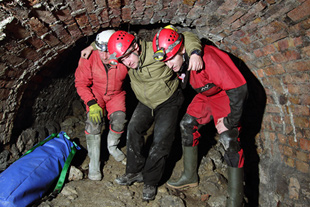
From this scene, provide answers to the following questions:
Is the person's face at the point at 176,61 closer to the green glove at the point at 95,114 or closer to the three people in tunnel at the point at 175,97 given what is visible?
the three people in tunnel at the point at 175,97

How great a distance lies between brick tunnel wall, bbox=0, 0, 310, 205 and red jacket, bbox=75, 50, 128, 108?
15.6 inches

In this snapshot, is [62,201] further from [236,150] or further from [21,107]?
[236,150]

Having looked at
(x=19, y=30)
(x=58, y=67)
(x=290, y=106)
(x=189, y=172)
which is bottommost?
(x=189, y=172)

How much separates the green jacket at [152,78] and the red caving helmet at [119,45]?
0.21m

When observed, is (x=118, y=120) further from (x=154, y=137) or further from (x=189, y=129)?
(x=189, y=129)

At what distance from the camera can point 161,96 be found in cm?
296

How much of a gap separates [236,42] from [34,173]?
295 centimetres

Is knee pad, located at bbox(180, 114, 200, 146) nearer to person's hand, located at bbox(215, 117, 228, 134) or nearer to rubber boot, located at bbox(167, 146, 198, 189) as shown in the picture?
rubber boot, located at bbox(167, 146, 198, 189)

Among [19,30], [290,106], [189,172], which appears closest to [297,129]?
[290,106]

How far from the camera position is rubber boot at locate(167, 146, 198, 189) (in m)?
3.21

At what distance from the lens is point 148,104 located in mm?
3100

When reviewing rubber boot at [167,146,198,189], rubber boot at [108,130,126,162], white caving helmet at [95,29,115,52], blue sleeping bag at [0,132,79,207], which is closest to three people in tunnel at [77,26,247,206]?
rubber boot at [167,146,198,189]

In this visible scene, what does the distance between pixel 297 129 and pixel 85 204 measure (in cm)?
272

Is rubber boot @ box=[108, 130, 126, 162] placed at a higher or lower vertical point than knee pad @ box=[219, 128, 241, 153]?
lower
